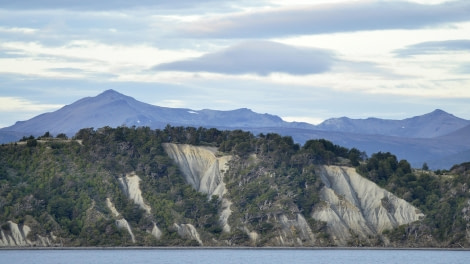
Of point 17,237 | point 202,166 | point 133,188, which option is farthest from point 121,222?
point 202,166

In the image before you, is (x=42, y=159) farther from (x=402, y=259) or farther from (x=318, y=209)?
(x=402, y=259)

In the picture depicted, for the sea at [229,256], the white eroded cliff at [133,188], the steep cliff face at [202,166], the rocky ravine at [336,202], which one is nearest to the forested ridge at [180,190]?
the white eroded cliff at [133,188]

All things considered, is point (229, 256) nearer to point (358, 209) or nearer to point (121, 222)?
point (121, 222)

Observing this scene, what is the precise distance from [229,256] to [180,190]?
33945 mm

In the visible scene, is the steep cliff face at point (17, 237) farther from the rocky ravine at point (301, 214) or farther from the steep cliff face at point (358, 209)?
the steep cliff face at point (358, 209)

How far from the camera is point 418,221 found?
16538 cm

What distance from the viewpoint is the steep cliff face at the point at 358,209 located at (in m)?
165

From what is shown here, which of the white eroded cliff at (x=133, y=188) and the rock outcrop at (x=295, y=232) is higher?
the white eroded cliff at (x=133, y=188)

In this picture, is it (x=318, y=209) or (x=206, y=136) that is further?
(x=206, y=136)

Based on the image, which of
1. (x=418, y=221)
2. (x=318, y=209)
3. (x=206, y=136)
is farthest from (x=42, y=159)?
(x=418, y=221)

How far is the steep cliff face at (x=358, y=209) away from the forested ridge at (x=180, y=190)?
5.65ft

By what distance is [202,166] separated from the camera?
592 feet

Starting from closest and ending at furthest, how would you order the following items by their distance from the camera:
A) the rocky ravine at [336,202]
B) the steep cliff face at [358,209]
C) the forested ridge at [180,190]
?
the forested ridge at [180,190] → the rocky ravine at [336,202] → the steep cliff face at [358,209]

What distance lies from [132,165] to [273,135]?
2586 centimetres
